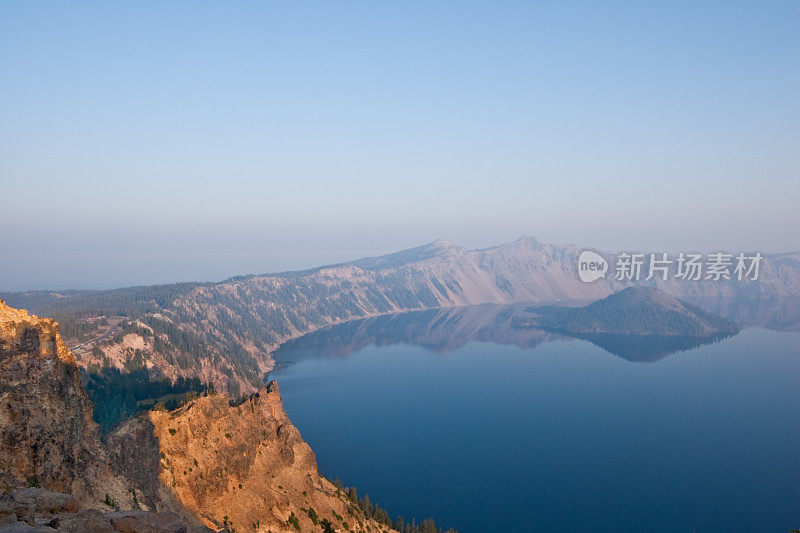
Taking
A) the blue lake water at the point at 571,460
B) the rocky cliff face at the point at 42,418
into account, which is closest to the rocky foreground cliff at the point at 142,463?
the rocky cliff face at the point at 42,418

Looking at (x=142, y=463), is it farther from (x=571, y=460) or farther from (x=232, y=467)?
(x=571, y=460)

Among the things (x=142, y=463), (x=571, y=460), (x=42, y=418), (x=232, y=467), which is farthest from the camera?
(x=571, y=460)

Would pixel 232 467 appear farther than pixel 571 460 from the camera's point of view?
No

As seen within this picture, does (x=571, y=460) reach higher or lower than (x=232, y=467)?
lower

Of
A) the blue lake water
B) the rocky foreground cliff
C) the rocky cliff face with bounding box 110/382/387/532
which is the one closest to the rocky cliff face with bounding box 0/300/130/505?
the rocky foreground cliff

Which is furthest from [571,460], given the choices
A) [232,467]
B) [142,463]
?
[142,463]
